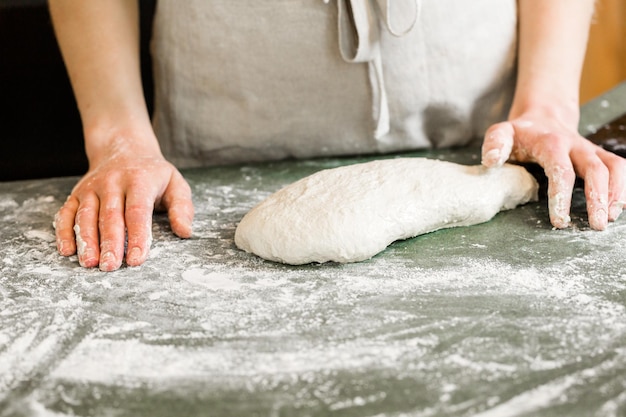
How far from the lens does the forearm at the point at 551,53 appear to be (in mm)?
1450

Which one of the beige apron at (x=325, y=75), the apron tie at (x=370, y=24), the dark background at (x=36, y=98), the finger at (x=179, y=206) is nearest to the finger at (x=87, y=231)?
the finger at (x=179, y=206)

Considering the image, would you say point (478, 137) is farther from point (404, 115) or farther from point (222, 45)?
point (222, 45)

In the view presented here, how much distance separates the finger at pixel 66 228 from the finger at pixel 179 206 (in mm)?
162

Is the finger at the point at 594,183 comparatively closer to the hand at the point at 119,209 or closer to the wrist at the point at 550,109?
the wrist at the point at 550,109

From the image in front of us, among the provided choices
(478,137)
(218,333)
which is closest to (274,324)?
(218,333)

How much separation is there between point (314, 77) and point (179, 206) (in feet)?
1.51

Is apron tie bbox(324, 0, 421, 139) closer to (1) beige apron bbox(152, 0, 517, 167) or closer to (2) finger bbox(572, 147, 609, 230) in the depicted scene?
(1) beige apron bbox(152, 0, 517, 167)

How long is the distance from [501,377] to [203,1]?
3.43ft

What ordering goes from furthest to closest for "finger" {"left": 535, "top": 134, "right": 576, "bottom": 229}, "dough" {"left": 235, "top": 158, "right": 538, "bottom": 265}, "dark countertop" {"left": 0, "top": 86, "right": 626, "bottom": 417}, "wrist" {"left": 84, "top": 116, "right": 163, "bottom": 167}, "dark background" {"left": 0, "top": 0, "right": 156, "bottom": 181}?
"dark background" {"left": 0, "top": 0, "right": 156, "bottom": 181}, "wrist" {"left": 84, "top": 116, "right": 163, "bottom": 167}, "finger" {"left": 535, "top": 134, "right": 576, "bottom": 229}, "dough" {"left": 235, "top": 158, "right": 538, "bottom": 265}, "dark countertop" {"left": 0, "top": 86, "right": 626, "bottom": 417}

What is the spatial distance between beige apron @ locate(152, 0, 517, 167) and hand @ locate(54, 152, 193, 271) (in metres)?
0.27

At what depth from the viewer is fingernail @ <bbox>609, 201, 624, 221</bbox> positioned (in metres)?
1.17

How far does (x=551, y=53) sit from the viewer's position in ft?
4.91

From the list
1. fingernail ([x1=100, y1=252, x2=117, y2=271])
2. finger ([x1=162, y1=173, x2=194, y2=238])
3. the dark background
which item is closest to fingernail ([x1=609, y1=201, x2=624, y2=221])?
finger ([x1=162, y1=173, x2=194, y2=238])

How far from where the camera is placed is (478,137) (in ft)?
5.48
